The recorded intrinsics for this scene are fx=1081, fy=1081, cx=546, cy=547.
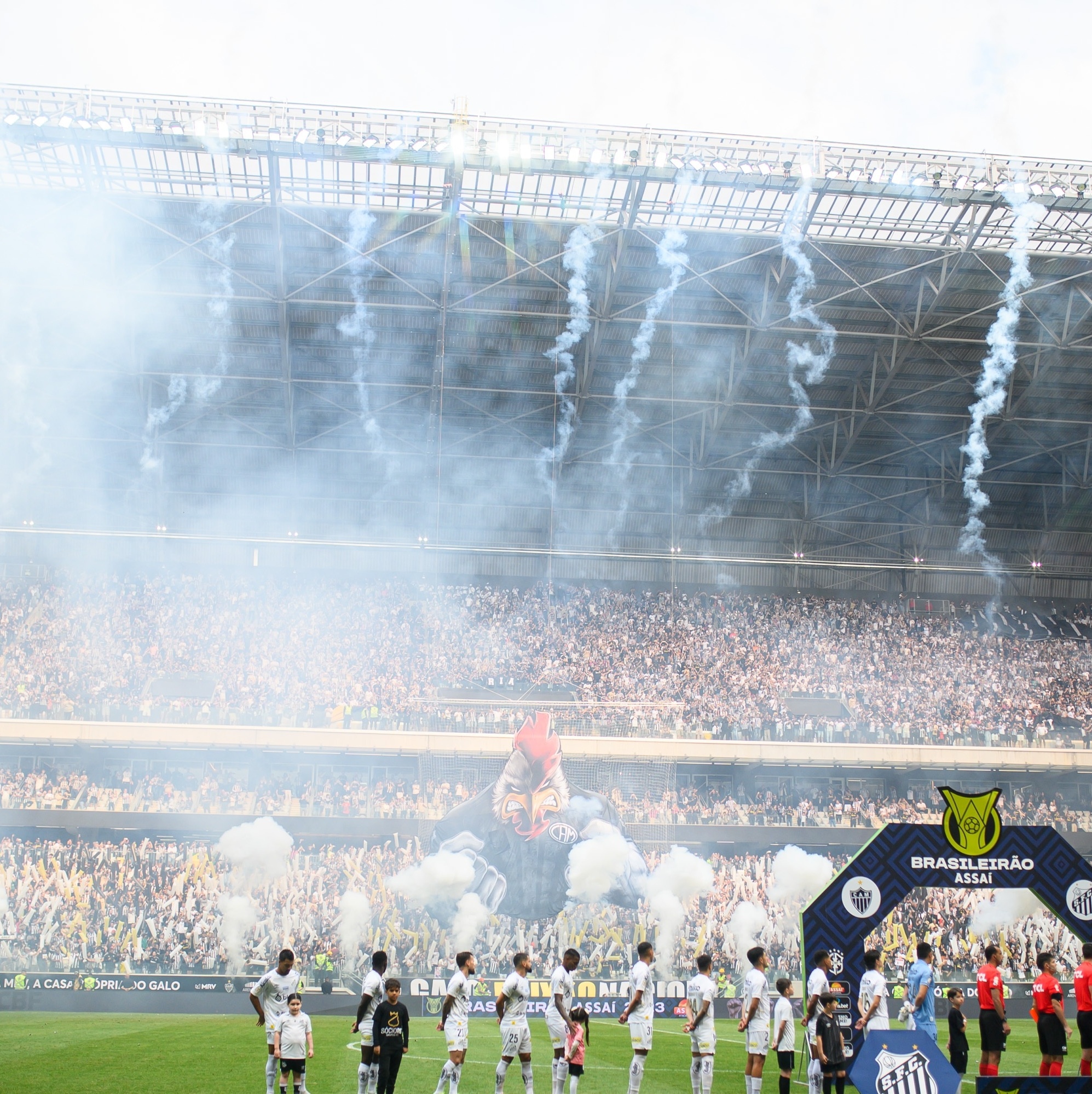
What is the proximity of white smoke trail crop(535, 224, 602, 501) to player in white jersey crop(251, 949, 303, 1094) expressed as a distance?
2457 cm

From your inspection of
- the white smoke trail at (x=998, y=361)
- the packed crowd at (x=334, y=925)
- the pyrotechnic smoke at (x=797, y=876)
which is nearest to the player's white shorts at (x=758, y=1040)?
the packed crowd at (x=334, y=925)

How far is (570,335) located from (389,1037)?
88.8 ft

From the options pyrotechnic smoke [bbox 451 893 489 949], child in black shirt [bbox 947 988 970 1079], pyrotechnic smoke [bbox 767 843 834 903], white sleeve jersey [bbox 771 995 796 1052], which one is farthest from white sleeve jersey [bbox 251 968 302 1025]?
pyrotechnic smoke [bbox 767 843 834 903]

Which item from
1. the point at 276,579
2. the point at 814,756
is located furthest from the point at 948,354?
the point at 276,579

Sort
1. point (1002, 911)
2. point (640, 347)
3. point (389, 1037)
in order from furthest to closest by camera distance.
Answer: point (640, 347) < point (1002, 911) < point (389, 1037)

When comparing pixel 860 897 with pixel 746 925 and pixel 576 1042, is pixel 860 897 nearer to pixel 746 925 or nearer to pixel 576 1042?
pixel 576 1042

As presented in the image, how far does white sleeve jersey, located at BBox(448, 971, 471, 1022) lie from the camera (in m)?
13.7

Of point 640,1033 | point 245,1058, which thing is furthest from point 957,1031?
point 245,1058

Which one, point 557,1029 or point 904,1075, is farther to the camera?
point 557,1029

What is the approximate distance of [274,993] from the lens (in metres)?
13.8

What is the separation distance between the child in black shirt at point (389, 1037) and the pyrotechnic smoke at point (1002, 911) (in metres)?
23.6

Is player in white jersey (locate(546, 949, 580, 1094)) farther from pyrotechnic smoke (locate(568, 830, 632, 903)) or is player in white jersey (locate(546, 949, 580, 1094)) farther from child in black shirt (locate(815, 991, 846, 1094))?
pyrotechnic smoke (locate(568, 830, 632, 903))

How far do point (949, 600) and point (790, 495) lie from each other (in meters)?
9.98

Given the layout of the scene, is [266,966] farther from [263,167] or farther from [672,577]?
[672,577]
